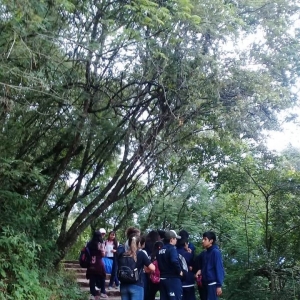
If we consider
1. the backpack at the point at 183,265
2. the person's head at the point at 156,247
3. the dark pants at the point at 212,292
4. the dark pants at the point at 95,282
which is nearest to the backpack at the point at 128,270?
the person's head at the point at 156,247

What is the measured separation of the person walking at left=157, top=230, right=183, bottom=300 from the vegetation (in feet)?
7.96

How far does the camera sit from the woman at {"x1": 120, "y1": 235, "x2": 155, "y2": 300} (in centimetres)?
702

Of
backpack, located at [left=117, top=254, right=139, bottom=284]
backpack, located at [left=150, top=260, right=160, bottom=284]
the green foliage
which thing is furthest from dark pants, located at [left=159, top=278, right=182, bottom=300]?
the green foliage

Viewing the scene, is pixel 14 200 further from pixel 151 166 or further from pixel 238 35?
pixel 238 35

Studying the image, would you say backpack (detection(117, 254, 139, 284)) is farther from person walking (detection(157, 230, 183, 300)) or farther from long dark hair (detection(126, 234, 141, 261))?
person walking (detection(157, 230, 183, 300))

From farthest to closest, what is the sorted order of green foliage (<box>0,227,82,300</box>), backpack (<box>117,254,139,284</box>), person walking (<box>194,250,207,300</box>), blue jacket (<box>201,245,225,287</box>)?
green foliage (<box>0,227,82,300</box>) → person walking (<box>194,250,207,300</box>) → blue jacket (<box>201,245,225,287</box>) → backpack (<box>117,254,139,284</box>)

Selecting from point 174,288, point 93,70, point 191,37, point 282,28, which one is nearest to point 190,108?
point 191,37

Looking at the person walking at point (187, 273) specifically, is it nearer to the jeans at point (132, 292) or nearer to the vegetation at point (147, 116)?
the jeans at point (132, 292)

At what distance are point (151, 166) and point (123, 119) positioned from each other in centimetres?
142

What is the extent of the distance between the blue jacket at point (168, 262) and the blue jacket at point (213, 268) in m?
0.52

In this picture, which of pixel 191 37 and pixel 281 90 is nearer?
pixel 191 37

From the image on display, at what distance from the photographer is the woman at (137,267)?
7.02 meters

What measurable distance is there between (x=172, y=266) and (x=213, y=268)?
2.36ft

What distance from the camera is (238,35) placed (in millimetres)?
9336
